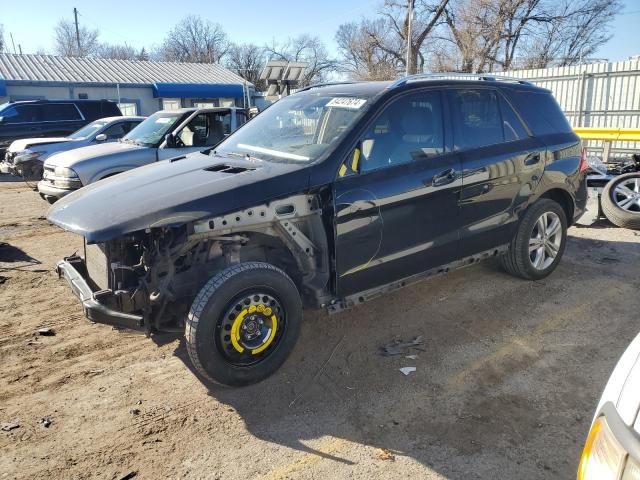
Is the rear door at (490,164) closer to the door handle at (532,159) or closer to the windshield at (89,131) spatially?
the door handle at (532,159)

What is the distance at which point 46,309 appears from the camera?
4770 mm

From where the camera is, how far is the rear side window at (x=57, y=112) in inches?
576

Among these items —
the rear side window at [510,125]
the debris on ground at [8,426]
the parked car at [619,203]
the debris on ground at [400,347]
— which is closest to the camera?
the debris on ground at [8,426]

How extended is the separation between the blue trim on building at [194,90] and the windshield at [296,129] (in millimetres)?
25766

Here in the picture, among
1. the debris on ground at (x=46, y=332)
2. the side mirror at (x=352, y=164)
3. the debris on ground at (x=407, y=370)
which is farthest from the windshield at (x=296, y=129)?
the debris on ground at (x=46, y=332)

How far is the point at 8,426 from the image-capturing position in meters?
3.10

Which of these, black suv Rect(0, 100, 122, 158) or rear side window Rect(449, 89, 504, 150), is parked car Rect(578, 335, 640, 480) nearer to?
rear side window Rect(449, 89, 504, 150)

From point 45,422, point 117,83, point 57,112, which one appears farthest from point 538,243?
point 117,83

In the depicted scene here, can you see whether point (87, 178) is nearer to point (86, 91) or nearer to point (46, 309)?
point (46, 309)

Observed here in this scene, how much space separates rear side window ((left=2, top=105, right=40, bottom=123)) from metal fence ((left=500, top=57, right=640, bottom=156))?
50.2ft

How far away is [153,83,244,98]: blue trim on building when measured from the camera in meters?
28.2

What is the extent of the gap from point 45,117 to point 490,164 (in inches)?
558

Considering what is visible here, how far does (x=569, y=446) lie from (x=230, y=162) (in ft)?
9.61

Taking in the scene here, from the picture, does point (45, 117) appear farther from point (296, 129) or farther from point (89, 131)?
point (296, 129)
